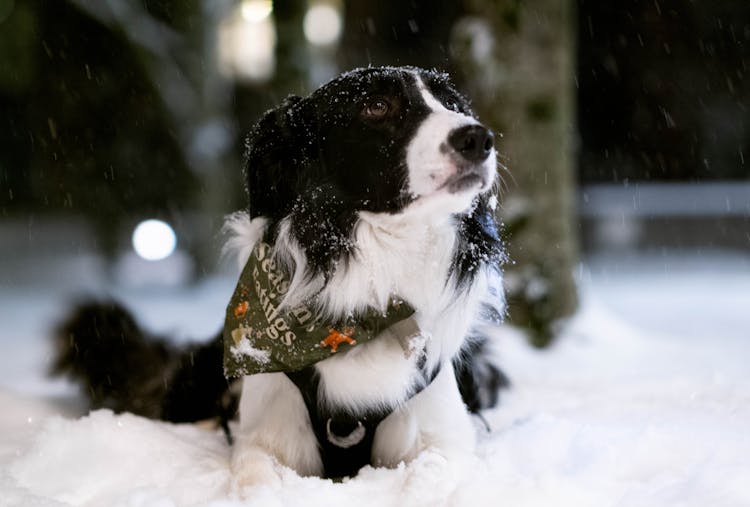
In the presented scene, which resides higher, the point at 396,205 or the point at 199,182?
the point at 396,205

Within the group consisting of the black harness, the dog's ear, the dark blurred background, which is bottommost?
the dark blurred background

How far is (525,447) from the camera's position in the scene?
276 centimetres

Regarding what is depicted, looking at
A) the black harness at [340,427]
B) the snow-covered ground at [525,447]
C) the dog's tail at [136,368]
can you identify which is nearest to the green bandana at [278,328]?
the black harness at [340,427]

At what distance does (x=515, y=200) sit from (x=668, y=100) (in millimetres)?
8229

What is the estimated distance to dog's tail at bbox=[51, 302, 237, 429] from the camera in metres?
3.57

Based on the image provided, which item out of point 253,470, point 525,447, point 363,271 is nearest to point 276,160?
point 363,271

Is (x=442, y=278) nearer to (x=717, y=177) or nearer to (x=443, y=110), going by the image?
(x=443, y=110)

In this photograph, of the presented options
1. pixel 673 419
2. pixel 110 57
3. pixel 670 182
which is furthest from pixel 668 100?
pixel 673 419

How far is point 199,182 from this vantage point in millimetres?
11023

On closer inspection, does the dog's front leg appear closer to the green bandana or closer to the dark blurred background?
the green bandana

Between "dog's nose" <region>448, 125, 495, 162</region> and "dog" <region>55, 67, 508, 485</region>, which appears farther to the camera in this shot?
"dog" <region>55, 67, 508, 485</region>

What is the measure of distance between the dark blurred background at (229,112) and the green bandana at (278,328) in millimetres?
7223

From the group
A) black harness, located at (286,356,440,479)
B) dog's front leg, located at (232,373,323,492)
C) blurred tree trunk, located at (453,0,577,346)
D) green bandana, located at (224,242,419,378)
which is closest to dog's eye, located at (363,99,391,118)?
green bandana, located at (224,242,419,378)

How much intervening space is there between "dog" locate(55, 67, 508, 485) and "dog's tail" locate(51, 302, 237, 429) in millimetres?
760
